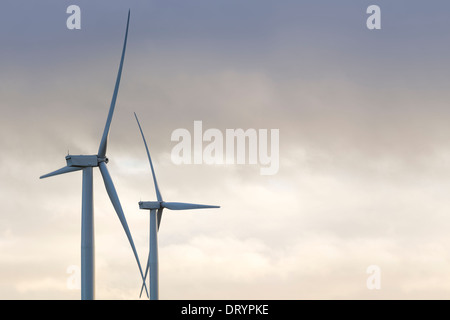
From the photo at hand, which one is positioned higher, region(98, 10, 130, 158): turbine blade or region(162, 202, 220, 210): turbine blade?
region(98, 10, 130, 158): turbine blade

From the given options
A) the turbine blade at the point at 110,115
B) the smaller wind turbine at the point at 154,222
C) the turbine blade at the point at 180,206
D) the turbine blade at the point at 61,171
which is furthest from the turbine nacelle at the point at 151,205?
the turbine blade at the point at 61,171

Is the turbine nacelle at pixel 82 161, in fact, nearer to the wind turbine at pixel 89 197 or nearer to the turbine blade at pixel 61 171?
the wind turbine at pixel 89 197

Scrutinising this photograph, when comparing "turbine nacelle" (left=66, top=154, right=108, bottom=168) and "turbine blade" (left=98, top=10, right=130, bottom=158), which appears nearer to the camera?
"turbine nacelle" (left=66, top=154, right=108, bottom=168)

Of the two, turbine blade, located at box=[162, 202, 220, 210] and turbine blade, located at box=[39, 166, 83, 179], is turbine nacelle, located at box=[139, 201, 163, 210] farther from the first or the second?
turbine blade, located at box=[39, 166, 83, 179]

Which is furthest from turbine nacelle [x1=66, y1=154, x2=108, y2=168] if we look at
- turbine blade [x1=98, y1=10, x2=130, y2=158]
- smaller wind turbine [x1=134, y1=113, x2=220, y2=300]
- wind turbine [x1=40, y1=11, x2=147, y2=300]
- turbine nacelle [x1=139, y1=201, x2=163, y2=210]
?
turbine nacelle [x1=139, y1=201, x2=163, y2=210]

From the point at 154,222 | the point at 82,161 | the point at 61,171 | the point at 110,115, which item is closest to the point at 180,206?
the point at 154,222

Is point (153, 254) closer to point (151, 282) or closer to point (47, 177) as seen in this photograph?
point (151, 282)

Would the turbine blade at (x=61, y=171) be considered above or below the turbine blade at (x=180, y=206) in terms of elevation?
above
